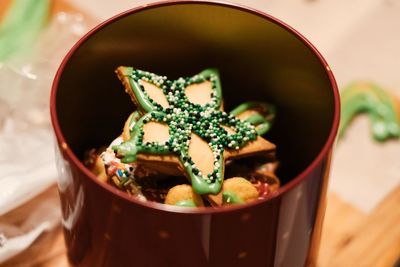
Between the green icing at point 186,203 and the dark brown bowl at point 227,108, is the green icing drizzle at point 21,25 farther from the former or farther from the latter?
the green icing at point 186,203

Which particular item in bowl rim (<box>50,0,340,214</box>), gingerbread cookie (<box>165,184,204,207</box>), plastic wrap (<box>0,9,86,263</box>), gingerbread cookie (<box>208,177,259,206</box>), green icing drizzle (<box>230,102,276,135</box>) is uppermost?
bowl rim (<box>50,0,340,214</box>)

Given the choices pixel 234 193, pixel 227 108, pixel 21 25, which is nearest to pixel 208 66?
pixel 227 108

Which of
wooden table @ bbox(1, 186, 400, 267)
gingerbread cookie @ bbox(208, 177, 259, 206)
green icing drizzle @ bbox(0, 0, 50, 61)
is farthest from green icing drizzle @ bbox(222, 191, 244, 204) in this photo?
green icing drizzle @ bbox(0, 0, 50, 61)

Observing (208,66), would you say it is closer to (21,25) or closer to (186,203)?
(186,203)

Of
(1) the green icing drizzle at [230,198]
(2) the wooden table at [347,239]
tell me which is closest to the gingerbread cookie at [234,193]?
(1) the green icing drizzle at [230,198]

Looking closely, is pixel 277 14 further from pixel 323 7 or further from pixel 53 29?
pixel 53 29

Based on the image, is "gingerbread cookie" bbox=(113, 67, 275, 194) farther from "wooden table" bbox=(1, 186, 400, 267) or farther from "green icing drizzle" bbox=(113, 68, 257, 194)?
"wooden table" bbox=(1, 186, 400, 267)
